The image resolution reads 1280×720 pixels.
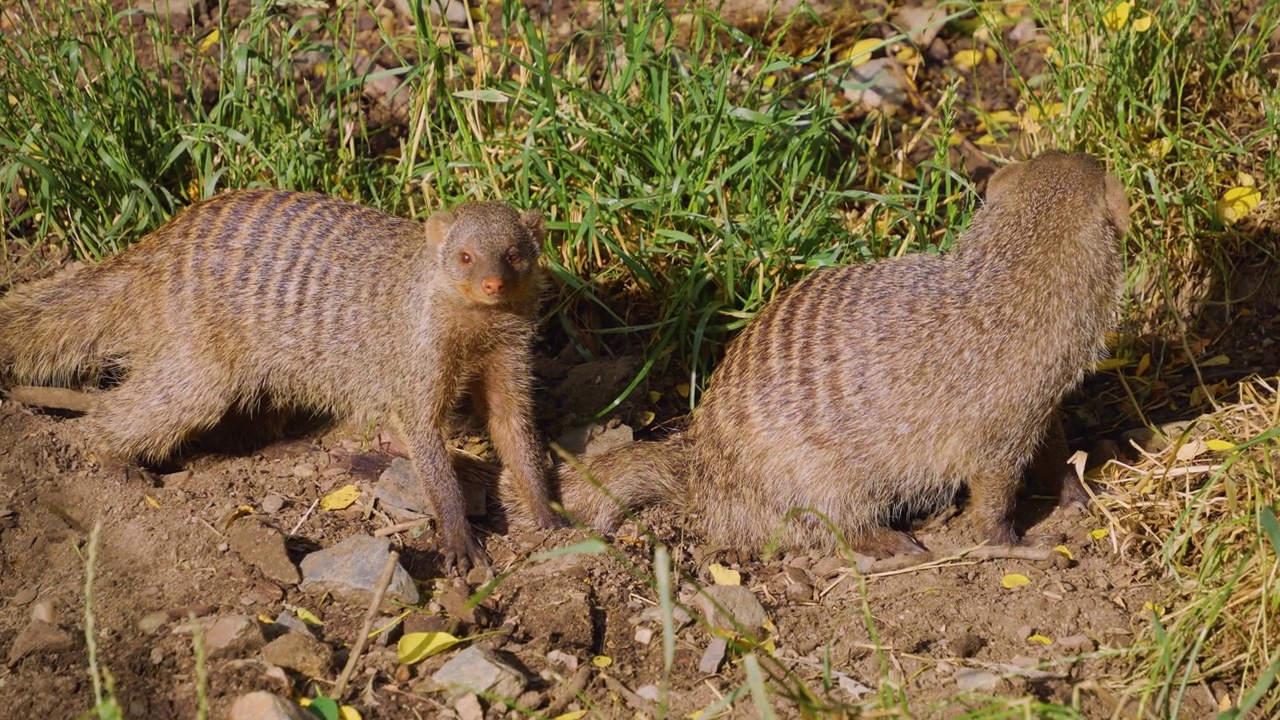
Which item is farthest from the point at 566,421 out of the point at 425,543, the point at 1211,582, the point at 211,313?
the point at 1211,582

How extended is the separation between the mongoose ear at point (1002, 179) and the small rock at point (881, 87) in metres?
1.37

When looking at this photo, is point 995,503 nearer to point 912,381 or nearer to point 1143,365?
point 912,381

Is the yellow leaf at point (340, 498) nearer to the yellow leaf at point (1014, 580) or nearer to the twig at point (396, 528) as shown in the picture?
the twig at point (396, 528)

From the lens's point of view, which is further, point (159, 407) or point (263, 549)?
point (159, 407)

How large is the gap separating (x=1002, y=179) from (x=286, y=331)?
2.07 m

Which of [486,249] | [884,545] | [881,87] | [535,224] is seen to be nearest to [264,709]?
[486,249]

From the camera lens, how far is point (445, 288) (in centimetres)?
344

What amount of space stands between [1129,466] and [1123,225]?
27.4 inches

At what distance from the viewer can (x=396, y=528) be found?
11.5 ft

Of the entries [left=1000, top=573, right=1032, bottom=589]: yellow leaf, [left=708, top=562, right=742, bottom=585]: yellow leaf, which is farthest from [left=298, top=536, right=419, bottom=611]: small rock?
[left=1000, top=573, right=1032, bottom=589]: yellow leaf

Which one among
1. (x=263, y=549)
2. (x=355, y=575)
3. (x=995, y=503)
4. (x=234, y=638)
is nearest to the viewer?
(x=234, y=638)

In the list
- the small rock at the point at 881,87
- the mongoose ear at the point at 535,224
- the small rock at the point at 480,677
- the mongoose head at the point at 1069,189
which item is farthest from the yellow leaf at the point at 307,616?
the small rock at the point at 881,87

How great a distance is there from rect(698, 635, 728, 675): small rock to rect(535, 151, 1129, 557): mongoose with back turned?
1.81ft

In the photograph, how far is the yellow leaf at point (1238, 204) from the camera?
13.3ft
